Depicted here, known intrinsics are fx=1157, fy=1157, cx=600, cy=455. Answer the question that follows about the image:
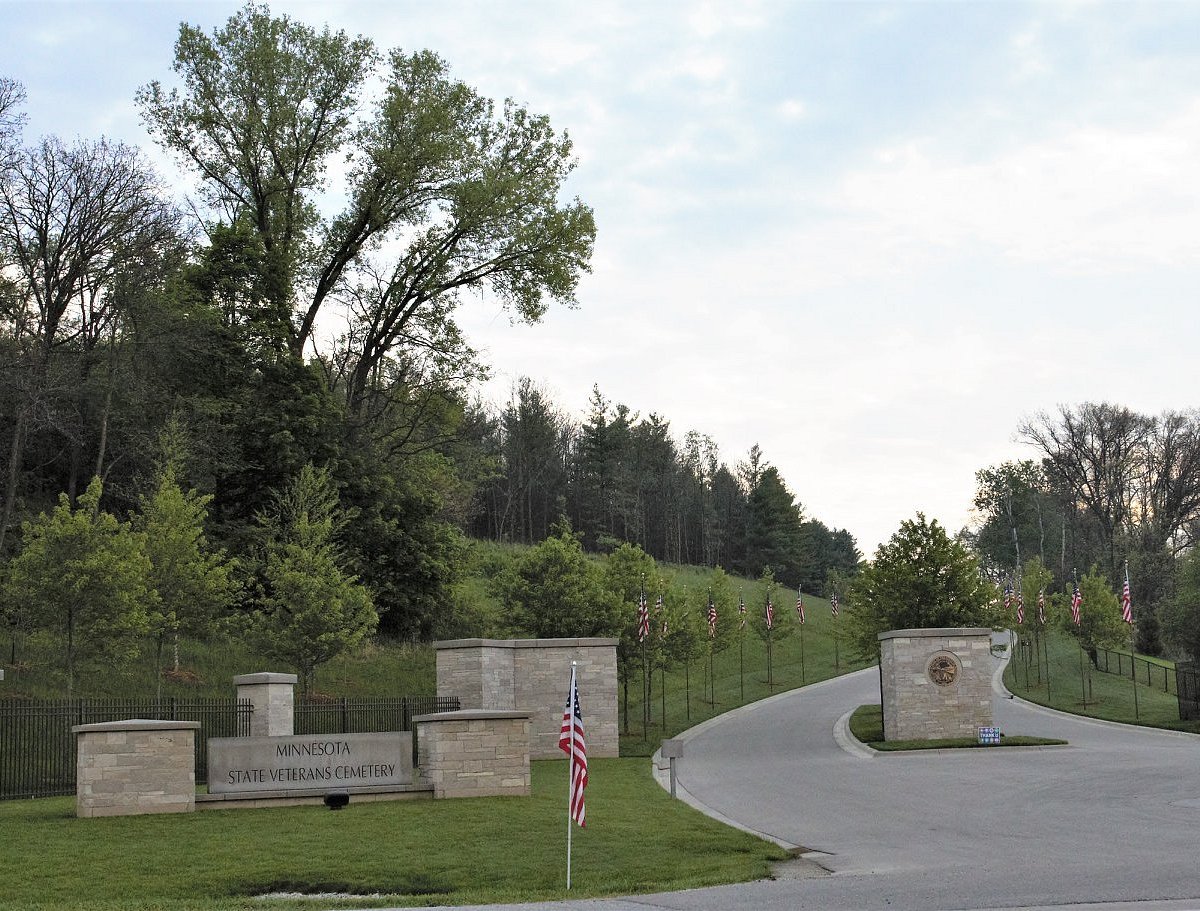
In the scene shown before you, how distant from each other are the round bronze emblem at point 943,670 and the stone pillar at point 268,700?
53.1 ft

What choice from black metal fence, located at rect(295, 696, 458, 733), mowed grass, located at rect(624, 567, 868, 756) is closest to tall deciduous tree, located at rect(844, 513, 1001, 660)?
mowed grass, located at rect(624, 567, 868, 756)

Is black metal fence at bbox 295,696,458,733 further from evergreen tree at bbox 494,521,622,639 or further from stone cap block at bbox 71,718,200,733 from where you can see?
evergreen tree at bbox 494,521,622,639

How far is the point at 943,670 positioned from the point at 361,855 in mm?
19687

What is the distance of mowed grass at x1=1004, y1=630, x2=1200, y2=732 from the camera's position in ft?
120

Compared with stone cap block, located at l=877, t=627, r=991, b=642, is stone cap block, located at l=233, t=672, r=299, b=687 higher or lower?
lower

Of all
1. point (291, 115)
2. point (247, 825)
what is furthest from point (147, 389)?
point (247, 825)

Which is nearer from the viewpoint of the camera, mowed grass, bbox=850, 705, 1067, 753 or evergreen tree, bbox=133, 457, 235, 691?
mowed grass, bbox=850, 705, 1067, 753

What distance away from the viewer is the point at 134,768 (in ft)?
57.4

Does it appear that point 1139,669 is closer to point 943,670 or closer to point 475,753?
point 943,670

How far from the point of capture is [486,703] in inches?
1131

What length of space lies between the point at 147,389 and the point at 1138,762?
31.3 metres

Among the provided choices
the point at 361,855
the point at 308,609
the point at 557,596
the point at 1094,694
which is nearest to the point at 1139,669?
the point at 1094,694

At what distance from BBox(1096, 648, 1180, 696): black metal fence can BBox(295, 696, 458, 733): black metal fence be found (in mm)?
35129

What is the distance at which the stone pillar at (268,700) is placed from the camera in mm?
21969
